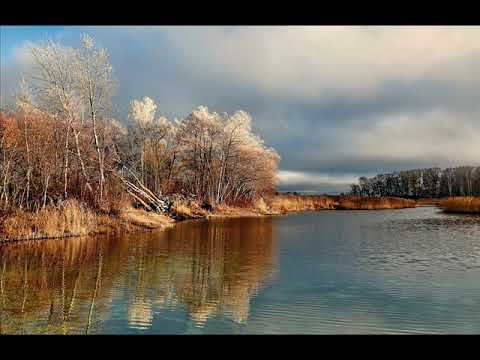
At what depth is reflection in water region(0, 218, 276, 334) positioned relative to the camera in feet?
22.6

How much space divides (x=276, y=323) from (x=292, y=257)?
7162 millimetres

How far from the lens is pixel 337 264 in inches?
483

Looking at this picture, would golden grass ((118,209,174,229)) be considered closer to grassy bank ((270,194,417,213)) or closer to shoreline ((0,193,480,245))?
shoreline ((0,193,480,245))

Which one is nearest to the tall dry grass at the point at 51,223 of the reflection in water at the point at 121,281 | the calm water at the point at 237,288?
the reflection in water at the point at 121,281

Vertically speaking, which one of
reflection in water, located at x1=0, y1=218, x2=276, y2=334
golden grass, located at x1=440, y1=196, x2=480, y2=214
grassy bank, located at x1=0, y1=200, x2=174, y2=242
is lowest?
reflection in water, located at x1=0, y1=218, x2=276, y2=334

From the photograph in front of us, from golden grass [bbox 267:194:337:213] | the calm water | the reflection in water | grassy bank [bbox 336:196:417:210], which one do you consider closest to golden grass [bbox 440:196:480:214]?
grassy bank [bbox 336:196:417:210]

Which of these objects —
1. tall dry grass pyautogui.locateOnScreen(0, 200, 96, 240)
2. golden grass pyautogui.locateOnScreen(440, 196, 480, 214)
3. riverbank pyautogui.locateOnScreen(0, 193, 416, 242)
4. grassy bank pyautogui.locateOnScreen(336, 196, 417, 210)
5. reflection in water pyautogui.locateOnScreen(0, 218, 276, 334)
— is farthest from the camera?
grassy bank pyautogui.locateOnScreen(336, 196, 417, 210)

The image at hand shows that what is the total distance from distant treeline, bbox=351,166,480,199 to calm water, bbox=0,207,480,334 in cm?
10865

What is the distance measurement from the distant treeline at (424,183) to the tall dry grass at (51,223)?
359 ft

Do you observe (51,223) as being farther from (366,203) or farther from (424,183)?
(424,183)

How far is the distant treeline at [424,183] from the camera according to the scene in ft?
388

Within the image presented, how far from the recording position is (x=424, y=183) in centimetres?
13100
